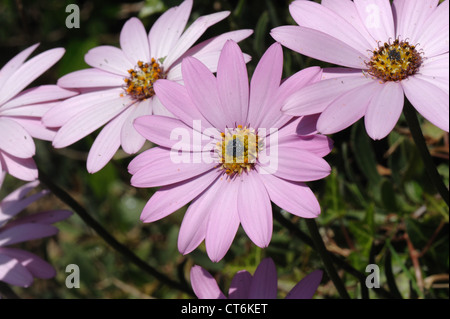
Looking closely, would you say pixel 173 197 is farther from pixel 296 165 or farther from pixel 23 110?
pixel 23 110

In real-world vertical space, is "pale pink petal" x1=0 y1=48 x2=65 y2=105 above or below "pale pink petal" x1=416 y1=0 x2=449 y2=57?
above

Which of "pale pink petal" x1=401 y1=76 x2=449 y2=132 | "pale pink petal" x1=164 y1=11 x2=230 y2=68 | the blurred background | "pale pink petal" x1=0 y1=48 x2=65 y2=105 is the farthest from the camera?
the blurred background

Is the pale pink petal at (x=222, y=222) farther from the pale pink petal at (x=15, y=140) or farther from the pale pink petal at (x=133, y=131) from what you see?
the pale pink petal at (x=15, y=140)

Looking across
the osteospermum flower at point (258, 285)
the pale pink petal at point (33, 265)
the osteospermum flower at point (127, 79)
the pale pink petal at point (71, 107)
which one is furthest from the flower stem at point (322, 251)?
the pale pink petal at point (33, 265)

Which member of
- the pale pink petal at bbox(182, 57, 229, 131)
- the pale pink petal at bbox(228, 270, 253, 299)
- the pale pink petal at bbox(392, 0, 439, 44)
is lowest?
the pale pink petal at bbox(228, 270, 253, 299)

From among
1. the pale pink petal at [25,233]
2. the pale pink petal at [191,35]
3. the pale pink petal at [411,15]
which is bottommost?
the pale pink petal at [25,233]

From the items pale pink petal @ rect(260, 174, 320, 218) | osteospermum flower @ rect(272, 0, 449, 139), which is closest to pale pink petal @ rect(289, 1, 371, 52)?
osteospermum flower @ rect(272, 0, 449, 139)

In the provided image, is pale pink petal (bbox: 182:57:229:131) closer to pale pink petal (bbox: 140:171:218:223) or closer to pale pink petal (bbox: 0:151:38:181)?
pale pink petal (bbox: 140:171:218:223)

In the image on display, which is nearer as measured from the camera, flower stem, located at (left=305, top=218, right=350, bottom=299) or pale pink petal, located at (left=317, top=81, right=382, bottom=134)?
pale pink petal, located at (left=317, top=81, right=382, bottom=134)

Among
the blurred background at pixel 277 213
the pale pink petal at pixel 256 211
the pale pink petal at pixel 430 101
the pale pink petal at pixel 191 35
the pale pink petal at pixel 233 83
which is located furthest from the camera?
the blurred background at pixel 277 213
